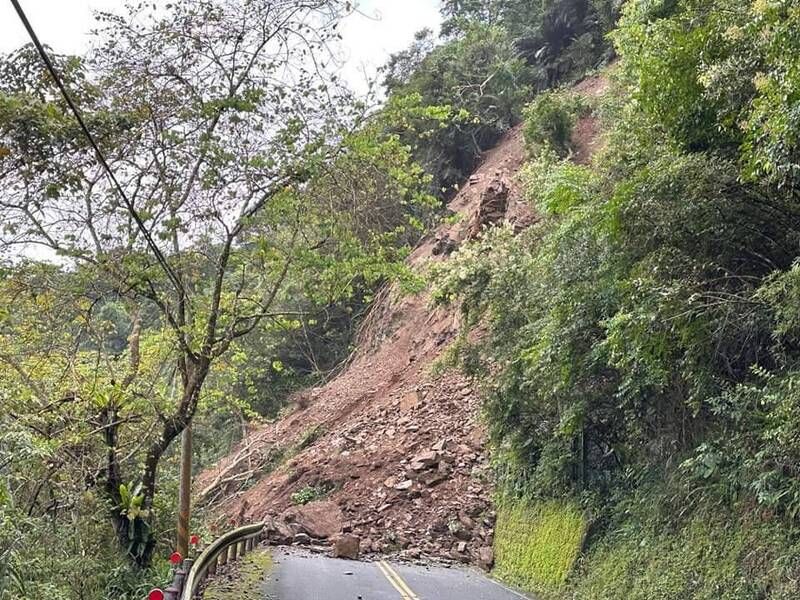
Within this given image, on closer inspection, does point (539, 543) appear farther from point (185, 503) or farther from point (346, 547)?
point (185, 503)

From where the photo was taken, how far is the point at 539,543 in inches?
575

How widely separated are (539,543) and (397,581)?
3023 millimetres

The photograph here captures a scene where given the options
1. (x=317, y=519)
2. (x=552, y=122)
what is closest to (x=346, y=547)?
(x=317, y=519)

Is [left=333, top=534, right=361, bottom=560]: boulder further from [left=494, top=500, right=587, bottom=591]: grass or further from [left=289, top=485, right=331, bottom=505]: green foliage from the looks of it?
[left=289, top=485, right=331, bottom=505]: green foliage

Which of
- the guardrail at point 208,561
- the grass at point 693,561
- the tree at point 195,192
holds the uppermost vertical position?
the tree at point 195,192

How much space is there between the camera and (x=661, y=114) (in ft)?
31.7

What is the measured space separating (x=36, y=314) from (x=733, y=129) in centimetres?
1182

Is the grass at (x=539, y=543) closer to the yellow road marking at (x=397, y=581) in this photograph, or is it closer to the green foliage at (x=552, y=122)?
the yellow road marking at (x=397, y=581)

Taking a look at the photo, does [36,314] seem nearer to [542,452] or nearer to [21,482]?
[21,482]

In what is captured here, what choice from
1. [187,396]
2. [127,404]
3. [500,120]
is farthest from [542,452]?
[500,120]

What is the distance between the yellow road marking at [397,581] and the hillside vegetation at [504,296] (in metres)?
2.47

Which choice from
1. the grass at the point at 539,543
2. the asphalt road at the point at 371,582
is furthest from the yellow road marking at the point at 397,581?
the grass at the point at 539,543

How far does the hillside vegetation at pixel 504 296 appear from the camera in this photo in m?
8.31

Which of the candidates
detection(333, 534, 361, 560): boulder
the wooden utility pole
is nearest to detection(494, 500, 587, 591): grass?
detection(333, 534, 361, 560): boulder
